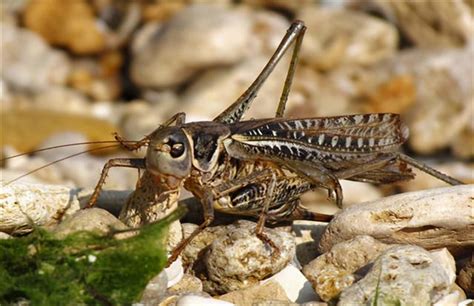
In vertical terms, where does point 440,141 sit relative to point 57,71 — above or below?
below

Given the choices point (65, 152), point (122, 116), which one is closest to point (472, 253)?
point (65, 152)

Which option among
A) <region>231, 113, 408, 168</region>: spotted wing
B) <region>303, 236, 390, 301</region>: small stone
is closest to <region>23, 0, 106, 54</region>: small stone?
<region>231, 113, 408, 168</region>: spotted wing

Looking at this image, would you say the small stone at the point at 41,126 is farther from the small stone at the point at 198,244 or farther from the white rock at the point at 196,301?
the white rock at the point at 196,301

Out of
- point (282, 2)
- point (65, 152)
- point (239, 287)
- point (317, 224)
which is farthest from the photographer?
point (282, 2)

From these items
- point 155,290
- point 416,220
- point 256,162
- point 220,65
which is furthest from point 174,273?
point 220,65

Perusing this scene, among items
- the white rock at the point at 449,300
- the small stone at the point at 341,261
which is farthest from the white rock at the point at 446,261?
the small stone at the point at 341,261

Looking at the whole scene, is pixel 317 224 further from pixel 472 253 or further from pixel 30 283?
pixel 30 283
